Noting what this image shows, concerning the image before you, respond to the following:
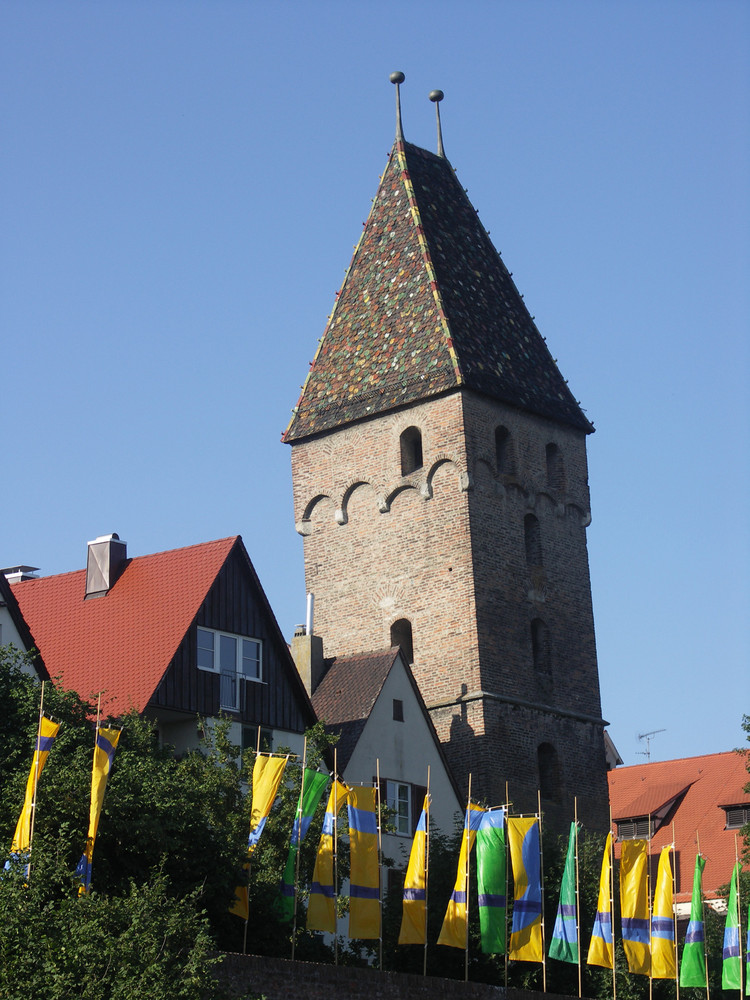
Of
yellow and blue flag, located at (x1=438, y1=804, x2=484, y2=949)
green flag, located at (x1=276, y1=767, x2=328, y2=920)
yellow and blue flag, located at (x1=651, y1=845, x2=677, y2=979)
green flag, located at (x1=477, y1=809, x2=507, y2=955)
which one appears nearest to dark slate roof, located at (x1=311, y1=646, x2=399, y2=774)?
green flag, located at (x1=477, y1=809, x2=507, y2=955)

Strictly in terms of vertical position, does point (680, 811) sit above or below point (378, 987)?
above

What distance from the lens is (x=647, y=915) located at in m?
37.7

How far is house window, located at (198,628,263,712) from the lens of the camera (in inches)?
1517

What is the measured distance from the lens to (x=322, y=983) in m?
28.6

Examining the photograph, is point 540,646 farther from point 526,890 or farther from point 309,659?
point 526,890

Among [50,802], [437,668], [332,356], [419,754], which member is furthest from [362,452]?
[50,802]

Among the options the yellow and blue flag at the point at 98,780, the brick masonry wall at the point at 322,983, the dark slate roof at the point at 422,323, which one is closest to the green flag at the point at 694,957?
the brick masonry wall at the point at 322,983

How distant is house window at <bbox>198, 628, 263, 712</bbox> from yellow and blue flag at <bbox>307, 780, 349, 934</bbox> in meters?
5.70

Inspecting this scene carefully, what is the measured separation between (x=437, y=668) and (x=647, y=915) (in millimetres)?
12708

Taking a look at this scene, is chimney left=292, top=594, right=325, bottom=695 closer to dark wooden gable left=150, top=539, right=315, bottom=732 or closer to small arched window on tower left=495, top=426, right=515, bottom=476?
dark wooden gable left=150, top=539, right=315, bottom=732

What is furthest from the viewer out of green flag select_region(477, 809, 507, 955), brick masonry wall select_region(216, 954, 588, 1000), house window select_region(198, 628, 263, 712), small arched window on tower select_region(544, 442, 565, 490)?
small arched window on tower select_region(544, 442, 565, 490)

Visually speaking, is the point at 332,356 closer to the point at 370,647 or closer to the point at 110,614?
the point at 370,647

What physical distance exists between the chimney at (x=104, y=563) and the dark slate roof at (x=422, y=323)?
41.0 feet

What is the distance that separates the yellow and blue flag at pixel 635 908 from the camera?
123 ft
